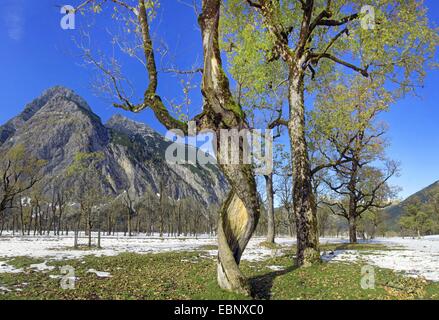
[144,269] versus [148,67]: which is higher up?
[148,67]

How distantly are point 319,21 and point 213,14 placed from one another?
7874 mm

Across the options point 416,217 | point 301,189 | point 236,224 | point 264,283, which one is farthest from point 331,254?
point 416,217

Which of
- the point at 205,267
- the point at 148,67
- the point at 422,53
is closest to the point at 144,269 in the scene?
the point at 205,267

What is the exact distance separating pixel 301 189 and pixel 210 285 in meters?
6.27

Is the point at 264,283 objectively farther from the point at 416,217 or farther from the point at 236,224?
the point at 416,217

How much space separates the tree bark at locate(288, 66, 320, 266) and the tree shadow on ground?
107cm

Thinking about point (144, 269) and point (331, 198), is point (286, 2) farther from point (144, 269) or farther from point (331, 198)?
point (331, 198)

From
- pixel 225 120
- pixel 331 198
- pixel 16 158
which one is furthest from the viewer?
pixel 331 198

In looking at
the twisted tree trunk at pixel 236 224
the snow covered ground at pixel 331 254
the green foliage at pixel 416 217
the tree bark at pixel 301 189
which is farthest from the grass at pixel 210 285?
the green foliage at pixel 416 217

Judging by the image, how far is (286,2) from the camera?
709 inches

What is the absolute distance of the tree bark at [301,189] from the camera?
13.7m

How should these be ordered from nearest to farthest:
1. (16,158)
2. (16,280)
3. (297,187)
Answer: (16,280), (297,187), (16,158)

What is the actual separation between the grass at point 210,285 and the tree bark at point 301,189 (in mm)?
771

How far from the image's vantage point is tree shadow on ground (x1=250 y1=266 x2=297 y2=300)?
9695 mm
